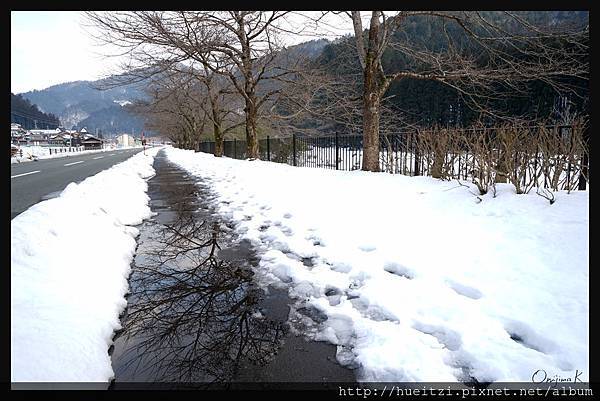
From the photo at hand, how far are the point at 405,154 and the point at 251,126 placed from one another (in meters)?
9.87

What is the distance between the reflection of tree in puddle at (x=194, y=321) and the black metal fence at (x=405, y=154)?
4.27 metres

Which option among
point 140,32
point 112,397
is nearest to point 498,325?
point 112,397

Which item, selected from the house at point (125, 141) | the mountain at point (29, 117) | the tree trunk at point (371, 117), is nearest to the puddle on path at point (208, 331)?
the tree trunk at point (371, 117)

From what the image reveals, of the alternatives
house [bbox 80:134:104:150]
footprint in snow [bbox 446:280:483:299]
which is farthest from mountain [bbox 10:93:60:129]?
footprint in snow [bbox 446:280:483:299]

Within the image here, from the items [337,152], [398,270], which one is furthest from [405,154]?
[398,270]

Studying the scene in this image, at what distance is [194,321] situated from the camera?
2559 millimetres

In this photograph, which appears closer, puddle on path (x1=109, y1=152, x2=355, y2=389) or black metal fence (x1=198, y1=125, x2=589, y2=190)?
puddle on path (x1=109, y1=152, x2=355, y2=389)

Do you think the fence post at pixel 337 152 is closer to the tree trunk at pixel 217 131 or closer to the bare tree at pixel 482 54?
the bare tree at pixel 482 54

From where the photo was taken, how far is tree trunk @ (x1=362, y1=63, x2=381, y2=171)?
9297mm

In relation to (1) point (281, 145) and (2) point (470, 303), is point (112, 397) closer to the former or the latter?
(2) point (470, 303)

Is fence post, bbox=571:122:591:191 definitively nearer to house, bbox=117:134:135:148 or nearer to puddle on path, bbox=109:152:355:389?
puddle on path, bbox=109:152:355:389

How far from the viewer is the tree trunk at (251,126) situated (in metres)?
16.0

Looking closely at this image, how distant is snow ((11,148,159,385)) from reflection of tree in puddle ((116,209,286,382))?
0.18 m

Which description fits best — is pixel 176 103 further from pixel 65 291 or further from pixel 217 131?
pixel 65 291
